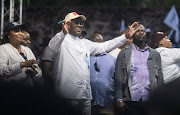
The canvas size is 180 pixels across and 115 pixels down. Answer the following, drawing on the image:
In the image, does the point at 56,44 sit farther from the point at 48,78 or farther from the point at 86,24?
the point at 86,24

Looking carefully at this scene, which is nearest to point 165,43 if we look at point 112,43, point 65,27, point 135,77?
point 135,77

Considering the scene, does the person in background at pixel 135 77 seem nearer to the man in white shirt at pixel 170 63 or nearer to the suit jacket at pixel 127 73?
the suit jacket at pixel 127 73

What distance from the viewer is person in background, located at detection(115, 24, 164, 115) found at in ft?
14.4

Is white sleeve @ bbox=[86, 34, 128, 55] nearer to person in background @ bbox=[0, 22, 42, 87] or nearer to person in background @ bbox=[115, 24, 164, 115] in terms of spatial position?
person in background @ bbox=[115, 24, 164, 115]

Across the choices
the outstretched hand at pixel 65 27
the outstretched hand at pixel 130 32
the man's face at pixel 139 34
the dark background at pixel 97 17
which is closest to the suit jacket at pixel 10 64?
the outstretched hand at pixel 65 27

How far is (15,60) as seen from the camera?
13.0ft

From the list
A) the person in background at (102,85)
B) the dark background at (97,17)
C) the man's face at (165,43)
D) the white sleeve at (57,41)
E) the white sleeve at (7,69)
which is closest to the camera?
the white sleeve at (7,69)

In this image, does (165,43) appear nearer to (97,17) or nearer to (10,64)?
(10,64)

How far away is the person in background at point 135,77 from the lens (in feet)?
14.4

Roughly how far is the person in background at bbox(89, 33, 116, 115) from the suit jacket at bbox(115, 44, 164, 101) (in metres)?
0.18

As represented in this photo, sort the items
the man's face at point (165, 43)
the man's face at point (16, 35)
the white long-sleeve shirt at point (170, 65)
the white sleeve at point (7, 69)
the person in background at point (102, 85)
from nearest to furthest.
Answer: the white sleeve at point (7, 69) → the man's face at point (16, 35) → the person in background at point (102, 85) → the white long-sleeve shirt at point (170, 65) → the man's face at point (165, 43)

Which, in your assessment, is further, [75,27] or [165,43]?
[165,43]

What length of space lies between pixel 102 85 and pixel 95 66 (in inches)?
11.5

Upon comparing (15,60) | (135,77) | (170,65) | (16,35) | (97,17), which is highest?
(97,17)
